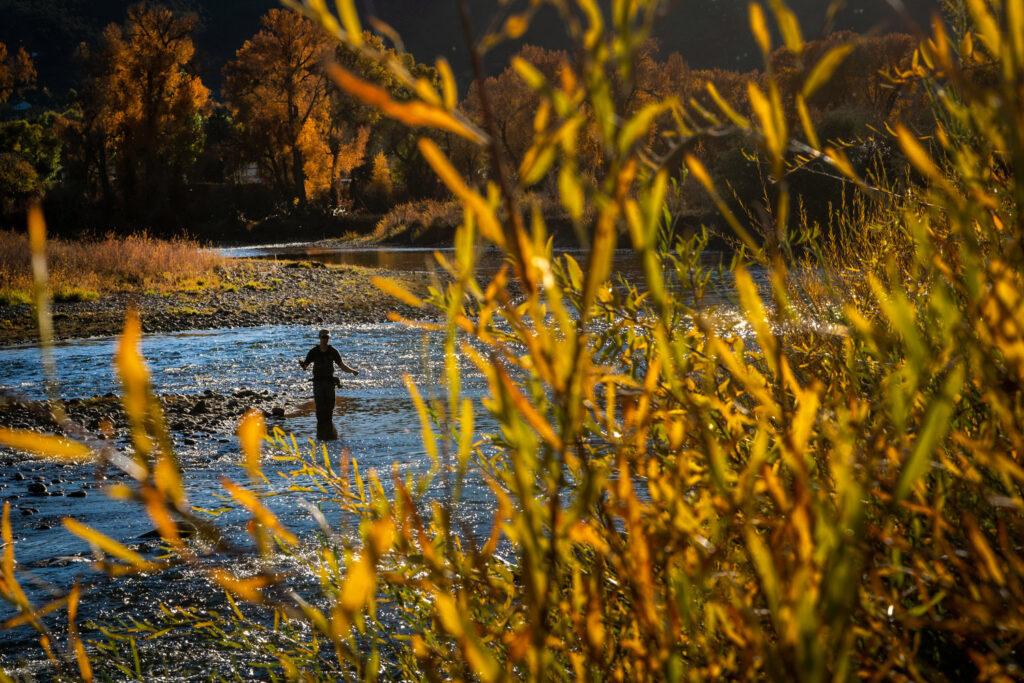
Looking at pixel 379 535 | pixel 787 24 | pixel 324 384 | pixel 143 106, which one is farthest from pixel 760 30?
pixel 143 106

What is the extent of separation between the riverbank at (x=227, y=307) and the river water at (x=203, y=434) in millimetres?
994

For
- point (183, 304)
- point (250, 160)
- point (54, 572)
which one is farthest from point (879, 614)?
point (250, 160)

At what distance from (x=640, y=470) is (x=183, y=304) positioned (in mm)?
22599

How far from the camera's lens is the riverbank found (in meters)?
19.6

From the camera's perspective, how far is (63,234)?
46.4 meters

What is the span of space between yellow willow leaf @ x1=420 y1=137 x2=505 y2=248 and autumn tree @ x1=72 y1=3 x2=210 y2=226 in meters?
51.1

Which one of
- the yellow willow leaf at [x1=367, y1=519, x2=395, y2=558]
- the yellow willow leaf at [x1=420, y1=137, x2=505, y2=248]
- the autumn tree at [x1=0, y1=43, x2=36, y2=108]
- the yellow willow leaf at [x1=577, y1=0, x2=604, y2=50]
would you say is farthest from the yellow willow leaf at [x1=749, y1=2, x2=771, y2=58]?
the autumn tree at [x1=0, y1=43, x2=36, y2=108]

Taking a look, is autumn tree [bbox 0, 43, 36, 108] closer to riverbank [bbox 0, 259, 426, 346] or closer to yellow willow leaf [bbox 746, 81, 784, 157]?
riverbank [bbox 0, 259, 426, 346]

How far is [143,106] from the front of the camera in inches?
1959

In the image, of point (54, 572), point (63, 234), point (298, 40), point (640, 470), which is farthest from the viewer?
point (298, 40)

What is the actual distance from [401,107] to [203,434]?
11.4m

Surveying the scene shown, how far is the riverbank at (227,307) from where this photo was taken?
1958 centimetres

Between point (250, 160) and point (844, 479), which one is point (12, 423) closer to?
point (844, 479)

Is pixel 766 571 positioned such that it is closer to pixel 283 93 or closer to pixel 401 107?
pixel 401 107
